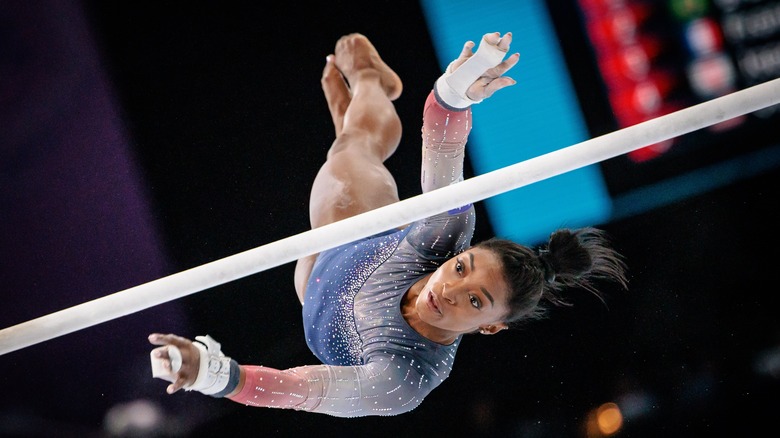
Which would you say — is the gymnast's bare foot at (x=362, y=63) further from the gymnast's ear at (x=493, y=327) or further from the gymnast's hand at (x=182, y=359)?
the gymnast's hand at (x=182, y=359)

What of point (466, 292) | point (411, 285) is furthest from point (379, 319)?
point (466, 292)

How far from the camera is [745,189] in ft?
8.37

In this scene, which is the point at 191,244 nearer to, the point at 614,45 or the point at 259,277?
the point at 259,277

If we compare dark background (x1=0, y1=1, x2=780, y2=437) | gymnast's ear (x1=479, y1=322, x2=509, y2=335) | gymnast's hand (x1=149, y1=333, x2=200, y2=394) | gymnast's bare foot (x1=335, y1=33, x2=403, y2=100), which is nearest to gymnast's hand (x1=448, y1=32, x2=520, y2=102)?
gymnast's ear (x1=479, y1=322, x2=509, y2=335)

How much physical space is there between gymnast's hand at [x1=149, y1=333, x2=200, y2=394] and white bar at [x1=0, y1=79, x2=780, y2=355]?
154 millimetres

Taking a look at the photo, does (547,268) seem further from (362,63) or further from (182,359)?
(362,63)

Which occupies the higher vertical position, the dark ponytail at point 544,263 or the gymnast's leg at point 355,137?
A: the gymnast's leg at point 355,137

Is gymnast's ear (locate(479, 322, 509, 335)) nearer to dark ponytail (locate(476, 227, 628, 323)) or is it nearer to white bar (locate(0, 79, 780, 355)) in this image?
dark ponytail (locate(476, 227, 628, 323))

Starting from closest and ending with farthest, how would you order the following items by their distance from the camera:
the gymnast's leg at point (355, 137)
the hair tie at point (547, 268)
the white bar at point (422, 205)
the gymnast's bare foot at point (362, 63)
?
the white bar at point (422, 205)
the hair tie at point (547, 268)
the gymnast's leg at point (355, 137)
the gymnast's bare foot at point (362, 63)

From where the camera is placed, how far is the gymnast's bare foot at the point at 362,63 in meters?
2.43

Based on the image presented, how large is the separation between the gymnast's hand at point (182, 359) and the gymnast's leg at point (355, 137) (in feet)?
2.57

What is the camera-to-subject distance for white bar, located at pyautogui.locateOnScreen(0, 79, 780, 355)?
4.66 ft

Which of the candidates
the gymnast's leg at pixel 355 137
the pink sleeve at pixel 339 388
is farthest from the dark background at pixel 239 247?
the pink sleeve at pixel 339 388

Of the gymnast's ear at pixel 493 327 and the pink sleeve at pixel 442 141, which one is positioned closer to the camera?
the pink sleeve at pixel 442 141
